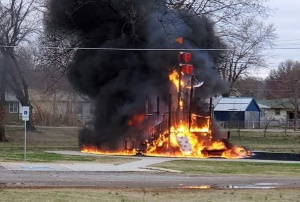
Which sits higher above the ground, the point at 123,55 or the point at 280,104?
the point at 123,55

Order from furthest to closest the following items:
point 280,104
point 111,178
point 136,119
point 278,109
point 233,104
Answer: point 278,109 < point 280,104 < point 233,104 < point 136,119 < point 111,178

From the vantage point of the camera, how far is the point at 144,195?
15.2 meters

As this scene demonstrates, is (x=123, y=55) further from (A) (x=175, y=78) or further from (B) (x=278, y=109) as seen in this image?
(B) (x=278, y=109)

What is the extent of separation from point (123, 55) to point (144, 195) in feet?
66.8

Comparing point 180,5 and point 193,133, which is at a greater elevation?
point 180,5

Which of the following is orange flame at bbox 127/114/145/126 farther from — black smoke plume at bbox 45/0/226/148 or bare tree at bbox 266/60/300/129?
bare tree at bbox 266/60/300/129

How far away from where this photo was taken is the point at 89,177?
19375mm

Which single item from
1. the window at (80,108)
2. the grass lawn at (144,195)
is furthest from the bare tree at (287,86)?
the grass lawn at (144,195)

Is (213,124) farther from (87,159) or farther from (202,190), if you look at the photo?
(202,190)

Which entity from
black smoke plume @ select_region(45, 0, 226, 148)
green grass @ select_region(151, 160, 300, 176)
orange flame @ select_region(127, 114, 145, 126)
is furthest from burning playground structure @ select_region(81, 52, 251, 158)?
green grass @ select_region(151, 160, 300, 176)

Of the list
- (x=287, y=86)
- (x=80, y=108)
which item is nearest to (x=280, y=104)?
(x=287, y=86)

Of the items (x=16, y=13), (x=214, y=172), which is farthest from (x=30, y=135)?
(x=214, y=172)

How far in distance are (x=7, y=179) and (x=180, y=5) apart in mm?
24958

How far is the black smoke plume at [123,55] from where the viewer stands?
112ft
